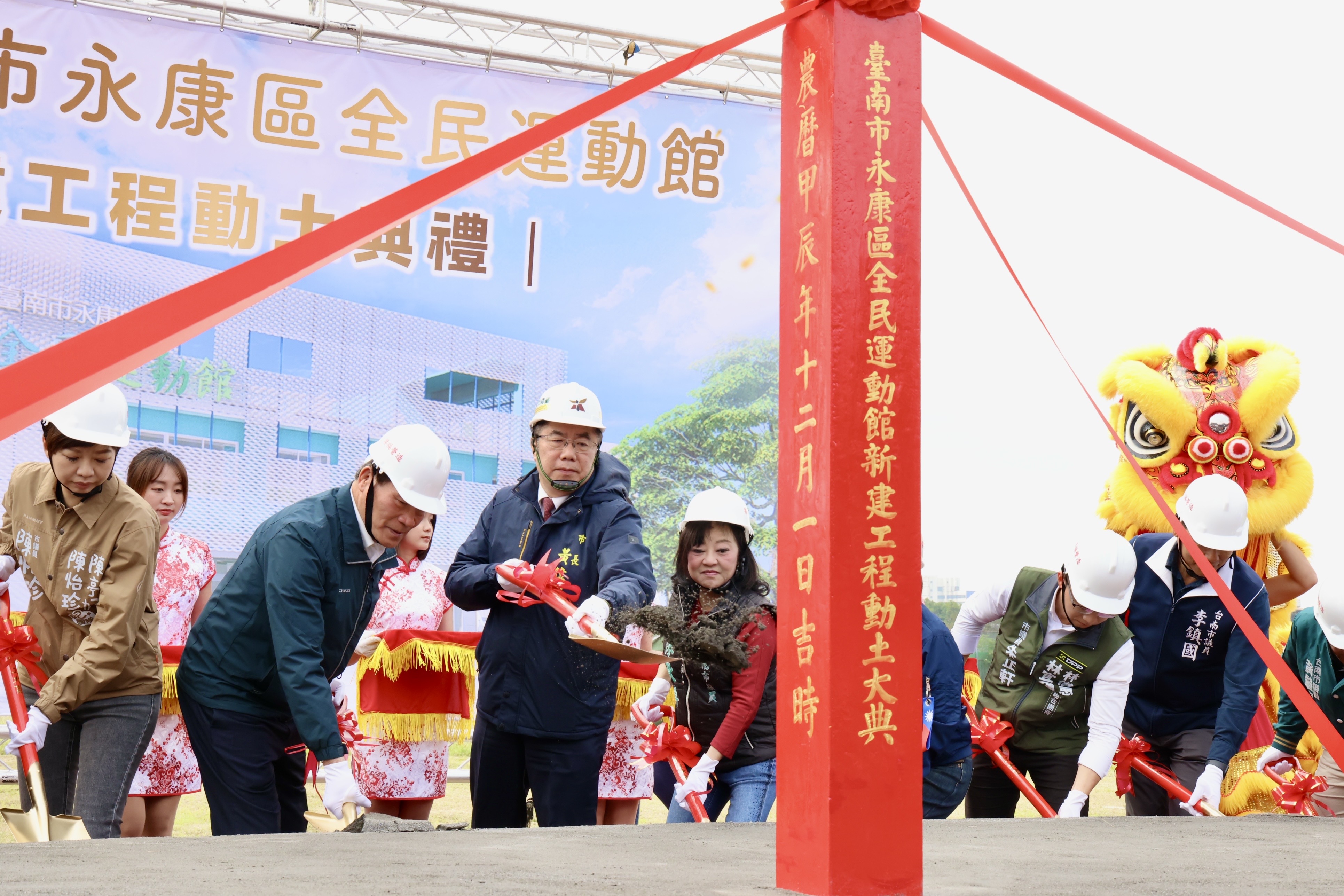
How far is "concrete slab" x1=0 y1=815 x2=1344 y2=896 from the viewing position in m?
1.95

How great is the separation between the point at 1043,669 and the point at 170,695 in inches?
125

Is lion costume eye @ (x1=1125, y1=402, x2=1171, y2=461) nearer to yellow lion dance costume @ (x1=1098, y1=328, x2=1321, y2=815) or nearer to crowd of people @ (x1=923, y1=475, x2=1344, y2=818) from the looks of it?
yellow lion dance costume @ (x1=1098, y1=328, x2=1321, y2=815)

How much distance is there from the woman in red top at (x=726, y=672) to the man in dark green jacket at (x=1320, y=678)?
203cm

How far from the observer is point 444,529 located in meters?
6.27

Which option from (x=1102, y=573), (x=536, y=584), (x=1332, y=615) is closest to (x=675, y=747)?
(x=536, y=584)

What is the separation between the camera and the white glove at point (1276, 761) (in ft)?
15.4

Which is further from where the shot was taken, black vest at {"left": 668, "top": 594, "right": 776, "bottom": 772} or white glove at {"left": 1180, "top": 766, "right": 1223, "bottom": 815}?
white glove at {"left": 1180, "top": 766, "right": 1223, "bottom": 815}

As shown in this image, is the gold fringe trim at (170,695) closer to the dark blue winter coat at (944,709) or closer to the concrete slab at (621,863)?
the concrete slab at (621,863)

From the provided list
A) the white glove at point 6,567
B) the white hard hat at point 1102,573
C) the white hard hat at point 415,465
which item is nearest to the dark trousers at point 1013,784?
the white hard hat at point 1102,573

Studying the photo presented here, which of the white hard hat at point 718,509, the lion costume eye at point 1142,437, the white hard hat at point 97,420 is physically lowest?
the white hard hat at point 718,509

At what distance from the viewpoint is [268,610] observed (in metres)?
3.13

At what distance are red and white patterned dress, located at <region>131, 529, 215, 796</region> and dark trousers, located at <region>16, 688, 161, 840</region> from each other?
3.27ft

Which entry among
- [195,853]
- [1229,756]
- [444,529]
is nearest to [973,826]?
[1229,756]

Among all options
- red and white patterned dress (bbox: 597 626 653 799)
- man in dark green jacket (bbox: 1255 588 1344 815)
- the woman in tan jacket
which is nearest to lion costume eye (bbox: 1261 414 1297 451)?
man in dark green jacket (bbox: 1255 588 1344 815)
